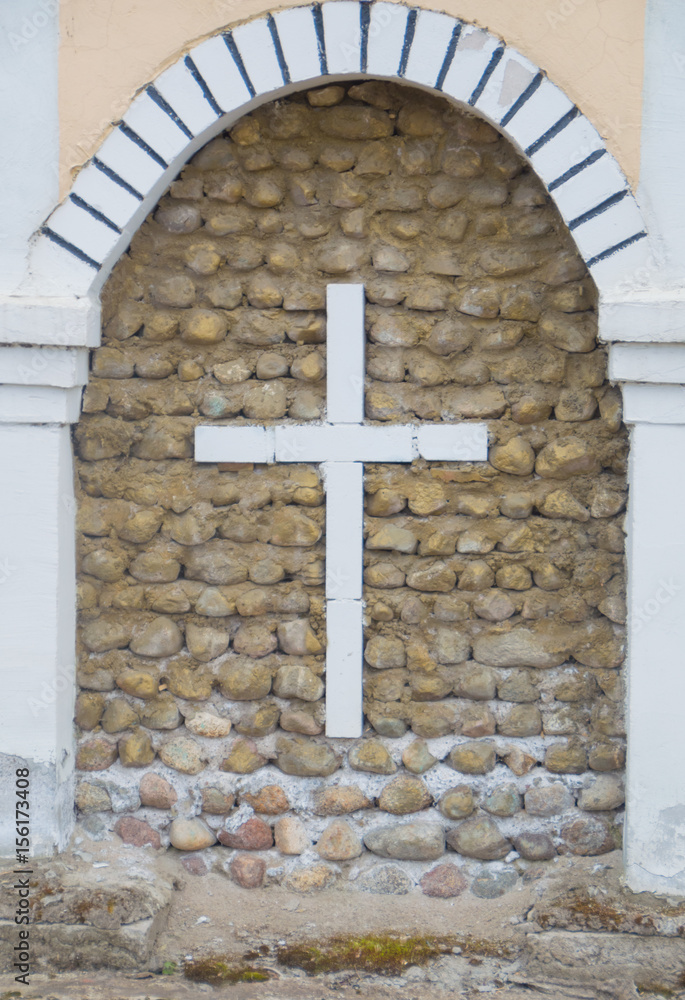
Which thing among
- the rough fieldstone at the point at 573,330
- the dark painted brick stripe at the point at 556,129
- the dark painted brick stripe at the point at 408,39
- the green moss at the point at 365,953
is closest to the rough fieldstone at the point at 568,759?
the green moss at the point at 365,953

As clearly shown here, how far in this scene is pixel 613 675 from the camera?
9.21ft

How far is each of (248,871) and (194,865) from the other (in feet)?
0.56

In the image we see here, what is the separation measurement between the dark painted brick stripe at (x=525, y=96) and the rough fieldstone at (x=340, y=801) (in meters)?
2.01

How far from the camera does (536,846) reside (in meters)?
2.79

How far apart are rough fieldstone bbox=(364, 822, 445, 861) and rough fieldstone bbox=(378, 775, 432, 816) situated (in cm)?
5

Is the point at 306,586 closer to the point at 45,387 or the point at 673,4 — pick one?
the point at 45,387

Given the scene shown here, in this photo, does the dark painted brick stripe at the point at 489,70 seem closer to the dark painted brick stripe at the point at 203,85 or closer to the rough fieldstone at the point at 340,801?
the dark painted brick stripe at the point at 203,85

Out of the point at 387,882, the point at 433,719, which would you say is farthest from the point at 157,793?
the point at 433,719

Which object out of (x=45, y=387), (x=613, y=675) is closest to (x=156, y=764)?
(x=45, y=387)

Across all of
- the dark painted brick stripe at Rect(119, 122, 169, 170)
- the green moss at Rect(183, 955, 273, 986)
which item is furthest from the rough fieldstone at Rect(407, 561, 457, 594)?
the dark painted brick stripe at Rect(119, 122, 169, 170)

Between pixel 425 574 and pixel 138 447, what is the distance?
0.98 meters

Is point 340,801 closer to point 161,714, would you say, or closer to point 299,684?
point 299,684

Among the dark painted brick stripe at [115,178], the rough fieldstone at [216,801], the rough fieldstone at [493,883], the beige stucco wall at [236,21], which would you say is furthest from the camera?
the rough fieldstone at [216,801]

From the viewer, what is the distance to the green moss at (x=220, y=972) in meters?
2.54
